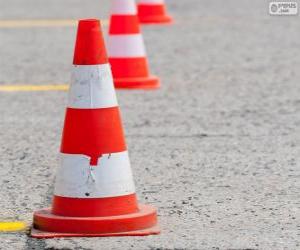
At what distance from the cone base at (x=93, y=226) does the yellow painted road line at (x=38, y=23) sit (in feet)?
32.1

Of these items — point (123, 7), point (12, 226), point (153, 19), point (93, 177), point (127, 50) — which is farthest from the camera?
point (153, 19)

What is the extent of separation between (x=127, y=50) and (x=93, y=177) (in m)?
4.96

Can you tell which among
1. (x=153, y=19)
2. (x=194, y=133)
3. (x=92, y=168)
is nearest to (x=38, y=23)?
(x=153, y=19)

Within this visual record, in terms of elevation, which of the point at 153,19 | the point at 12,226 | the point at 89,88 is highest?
the point at 89,88

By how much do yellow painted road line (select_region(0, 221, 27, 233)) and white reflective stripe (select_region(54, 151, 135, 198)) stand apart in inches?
9.1

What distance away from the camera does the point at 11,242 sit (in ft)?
17.4

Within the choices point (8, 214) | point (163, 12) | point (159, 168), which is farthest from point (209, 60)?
point (8, 214)

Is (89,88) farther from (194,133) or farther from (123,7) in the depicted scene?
(123,7)

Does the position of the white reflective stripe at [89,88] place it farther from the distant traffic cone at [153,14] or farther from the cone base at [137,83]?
the distant traffic cone at [153,14]

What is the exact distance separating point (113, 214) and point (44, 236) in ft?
1.10

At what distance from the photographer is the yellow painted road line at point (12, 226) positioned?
5555mm

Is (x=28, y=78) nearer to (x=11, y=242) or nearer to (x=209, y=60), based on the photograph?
(x=209, y=60)

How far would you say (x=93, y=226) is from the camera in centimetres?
537
